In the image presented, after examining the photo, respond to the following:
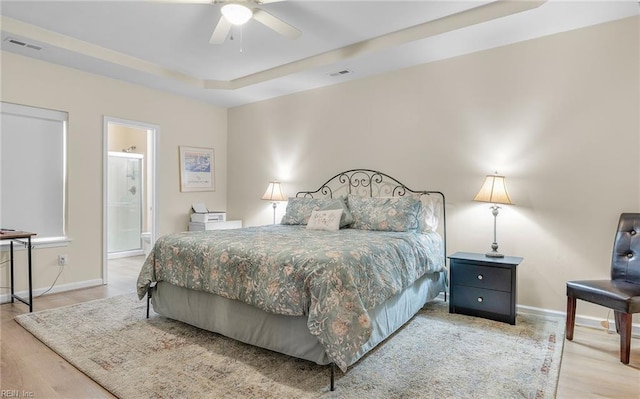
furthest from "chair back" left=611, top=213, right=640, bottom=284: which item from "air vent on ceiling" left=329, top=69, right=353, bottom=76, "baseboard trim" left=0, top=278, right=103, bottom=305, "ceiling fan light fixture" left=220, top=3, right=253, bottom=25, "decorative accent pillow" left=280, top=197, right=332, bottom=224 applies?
"baseboard trim" left=0, top=278, right=103, bottom=305

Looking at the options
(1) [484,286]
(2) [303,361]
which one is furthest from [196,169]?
(1) [484,286]

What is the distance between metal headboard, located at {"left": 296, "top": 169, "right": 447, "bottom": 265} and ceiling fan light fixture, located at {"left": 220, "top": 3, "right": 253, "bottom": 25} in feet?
7.46

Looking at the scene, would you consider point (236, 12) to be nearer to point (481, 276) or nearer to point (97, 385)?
point (97, 385)

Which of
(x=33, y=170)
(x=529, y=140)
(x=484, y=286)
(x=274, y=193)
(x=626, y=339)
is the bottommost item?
(x=626, y=339)

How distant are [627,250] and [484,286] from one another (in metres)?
1.06

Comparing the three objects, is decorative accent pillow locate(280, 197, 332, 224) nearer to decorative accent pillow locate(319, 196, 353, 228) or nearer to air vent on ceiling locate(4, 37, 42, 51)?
decorative accent pillow locate(319, 196, 353, 228)

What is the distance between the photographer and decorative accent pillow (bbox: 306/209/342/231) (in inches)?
145

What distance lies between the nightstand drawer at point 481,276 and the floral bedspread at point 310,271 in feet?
0.77

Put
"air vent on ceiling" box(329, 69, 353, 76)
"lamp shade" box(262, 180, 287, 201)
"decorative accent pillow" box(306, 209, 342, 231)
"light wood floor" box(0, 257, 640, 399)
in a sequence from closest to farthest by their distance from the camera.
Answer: "light wood floor" box(0, 257, 640, 399) < "decorative accent pillow" box(306, 209, 342, 231) < "air vent on ceiling" box(329, 69, 353, 76) < "lamp shade" box(262, 180, 287, 201)

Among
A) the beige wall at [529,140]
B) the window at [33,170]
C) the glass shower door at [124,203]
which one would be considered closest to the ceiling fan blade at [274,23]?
the beige wall at [529,140]

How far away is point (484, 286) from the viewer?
10.3 ft

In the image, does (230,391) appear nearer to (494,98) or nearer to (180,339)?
(180,339)

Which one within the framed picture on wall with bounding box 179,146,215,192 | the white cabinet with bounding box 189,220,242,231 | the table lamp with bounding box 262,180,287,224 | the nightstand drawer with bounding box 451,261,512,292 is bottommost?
the nightstand drawer with bounding box 451,261,512,292

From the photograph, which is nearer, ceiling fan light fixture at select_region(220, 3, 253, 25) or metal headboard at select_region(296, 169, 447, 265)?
ceiling fan light fixture at select_region(220, 3, 253, 25)
